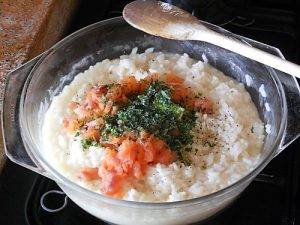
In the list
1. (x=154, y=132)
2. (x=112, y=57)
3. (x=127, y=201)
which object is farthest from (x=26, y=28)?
(x=127, y=201)

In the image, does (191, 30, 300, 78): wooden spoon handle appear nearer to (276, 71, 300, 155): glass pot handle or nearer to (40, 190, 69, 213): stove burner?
(276, 71, 300, 155): glass pot handle

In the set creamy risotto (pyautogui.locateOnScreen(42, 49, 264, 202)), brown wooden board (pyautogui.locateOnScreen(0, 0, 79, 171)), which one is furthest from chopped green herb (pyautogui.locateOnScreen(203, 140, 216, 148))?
brown wooden board (pyautogui.locateOnScreen(0, 0, 79, 171))

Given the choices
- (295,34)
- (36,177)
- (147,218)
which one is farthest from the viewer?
(295,34)

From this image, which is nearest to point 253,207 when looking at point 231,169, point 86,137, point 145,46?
point 231,169

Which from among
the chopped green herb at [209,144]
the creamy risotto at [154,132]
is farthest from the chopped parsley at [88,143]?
the chopped green herb at [209,144]

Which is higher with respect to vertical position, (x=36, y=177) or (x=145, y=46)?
(x=145, y=46)

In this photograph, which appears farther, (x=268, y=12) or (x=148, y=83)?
(x=268, y=12)

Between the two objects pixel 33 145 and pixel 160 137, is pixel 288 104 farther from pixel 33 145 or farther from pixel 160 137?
pixel 33 145
